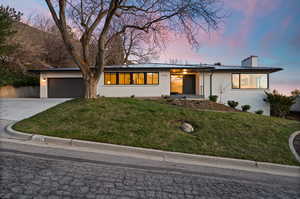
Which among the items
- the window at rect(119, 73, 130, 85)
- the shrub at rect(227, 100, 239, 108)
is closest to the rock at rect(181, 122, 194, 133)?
the shrub at rect(227, 100, 239, 108)

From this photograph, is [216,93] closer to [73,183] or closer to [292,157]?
[292,157]

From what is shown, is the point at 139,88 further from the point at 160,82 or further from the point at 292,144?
the point at 292,144

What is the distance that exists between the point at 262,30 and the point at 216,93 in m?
6.35

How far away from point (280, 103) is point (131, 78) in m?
13.6

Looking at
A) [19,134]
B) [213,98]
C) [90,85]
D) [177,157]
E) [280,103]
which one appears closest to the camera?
[177,157]

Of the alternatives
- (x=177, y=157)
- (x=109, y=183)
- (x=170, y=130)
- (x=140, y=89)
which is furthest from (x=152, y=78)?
(x=109, y=183)

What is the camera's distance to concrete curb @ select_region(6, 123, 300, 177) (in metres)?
3.75

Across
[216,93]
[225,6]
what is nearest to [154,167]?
[225,6]

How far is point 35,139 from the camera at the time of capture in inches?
186

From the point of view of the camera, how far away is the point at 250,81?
621 inches

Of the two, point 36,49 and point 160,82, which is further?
point 36,49

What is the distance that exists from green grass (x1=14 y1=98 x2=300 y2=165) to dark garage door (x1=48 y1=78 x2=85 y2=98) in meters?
9.70

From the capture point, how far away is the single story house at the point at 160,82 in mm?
15414

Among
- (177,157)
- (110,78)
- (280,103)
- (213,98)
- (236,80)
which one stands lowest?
(177,157)
